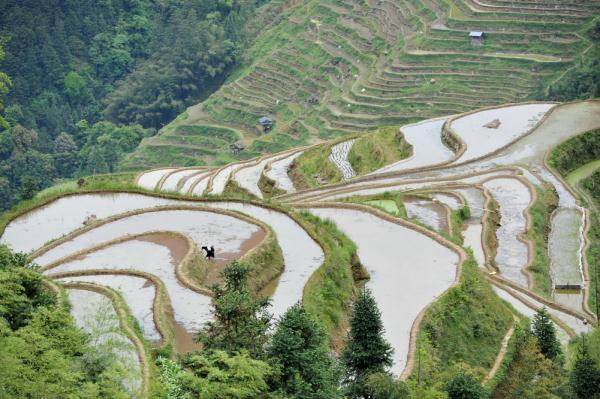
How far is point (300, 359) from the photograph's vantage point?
9.83 metres

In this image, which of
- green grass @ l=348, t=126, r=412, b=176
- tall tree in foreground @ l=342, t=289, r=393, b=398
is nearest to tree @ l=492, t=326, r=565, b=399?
tall tree in foreground @ l=342, t=289, r=393, b=398

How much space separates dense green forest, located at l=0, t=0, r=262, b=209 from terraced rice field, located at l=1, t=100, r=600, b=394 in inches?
1687

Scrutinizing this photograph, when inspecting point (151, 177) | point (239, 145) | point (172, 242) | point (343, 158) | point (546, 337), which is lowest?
point (546, 337)

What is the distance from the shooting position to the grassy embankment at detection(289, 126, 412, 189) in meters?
31.8

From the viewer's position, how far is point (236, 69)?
77500mm

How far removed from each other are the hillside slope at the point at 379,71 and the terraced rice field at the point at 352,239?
23.9 m

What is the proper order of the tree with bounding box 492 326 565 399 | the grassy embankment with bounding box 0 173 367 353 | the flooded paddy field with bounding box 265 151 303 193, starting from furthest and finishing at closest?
the flooded paddy field with bounding box 265 151 303 193, the grassy embankment with bounding box 0 173 367 353, the tree with bounding box 492 326 565 399

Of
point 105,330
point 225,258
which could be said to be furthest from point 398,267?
point 105,330

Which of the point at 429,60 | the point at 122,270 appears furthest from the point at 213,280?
the point at 429,60

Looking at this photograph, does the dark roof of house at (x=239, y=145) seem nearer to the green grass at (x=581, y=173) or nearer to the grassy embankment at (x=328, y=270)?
the green grass at (x=581, y=173)

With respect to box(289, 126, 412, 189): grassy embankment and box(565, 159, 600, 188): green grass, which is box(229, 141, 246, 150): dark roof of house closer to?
box(289, 126, 412, 189): grassy embankment

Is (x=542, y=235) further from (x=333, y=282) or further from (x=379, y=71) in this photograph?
(x=379, y=71)

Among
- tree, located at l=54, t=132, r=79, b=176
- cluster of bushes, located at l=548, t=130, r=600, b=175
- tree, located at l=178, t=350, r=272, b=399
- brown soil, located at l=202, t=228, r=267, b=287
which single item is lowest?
tree, located at l=178, t=350, r=272, b=399

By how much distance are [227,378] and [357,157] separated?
2460cm
